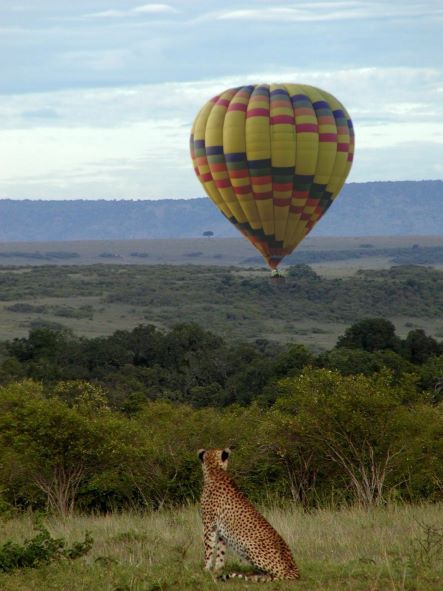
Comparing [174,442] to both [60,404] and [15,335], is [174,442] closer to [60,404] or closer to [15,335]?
[60,404]

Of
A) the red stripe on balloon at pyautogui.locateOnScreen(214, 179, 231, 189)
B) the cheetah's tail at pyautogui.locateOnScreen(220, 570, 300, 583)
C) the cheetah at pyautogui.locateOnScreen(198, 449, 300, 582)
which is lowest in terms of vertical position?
the cheetah's tail at pyautogui.locateOnScreen(220, 570, 300, 583)

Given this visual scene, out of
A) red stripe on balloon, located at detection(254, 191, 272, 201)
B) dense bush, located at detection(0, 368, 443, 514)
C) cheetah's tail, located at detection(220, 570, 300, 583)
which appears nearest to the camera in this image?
cheetah's tail, located at detection(220, 570, 300, 583)

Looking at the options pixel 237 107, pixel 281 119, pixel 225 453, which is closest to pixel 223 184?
pixel 237 107

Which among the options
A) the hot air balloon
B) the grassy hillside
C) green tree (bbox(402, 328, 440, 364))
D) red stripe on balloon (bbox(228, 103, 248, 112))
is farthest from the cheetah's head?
the grassy hillside

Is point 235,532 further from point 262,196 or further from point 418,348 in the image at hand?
point 418,348

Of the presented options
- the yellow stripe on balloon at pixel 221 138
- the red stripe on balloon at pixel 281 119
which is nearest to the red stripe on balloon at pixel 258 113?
the red stripe on balloon at pixel 281 119

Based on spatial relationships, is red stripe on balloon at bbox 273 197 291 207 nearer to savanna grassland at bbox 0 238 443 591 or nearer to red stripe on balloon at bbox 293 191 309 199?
red stripe on balloon at bbox 293 191 309 199

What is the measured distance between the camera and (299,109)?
5216 centimetres

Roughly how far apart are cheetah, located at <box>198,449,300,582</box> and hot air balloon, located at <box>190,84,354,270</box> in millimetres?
37557

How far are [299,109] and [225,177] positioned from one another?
4580 mm

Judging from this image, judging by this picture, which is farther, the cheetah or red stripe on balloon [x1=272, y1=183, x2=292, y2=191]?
red stripe on balloon [x1=272, y1=183, x2=292, y2=191]

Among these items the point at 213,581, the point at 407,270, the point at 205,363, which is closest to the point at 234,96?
the point at 205,363

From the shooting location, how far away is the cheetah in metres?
13.8

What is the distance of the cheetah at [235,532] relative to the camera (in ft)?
45.4
